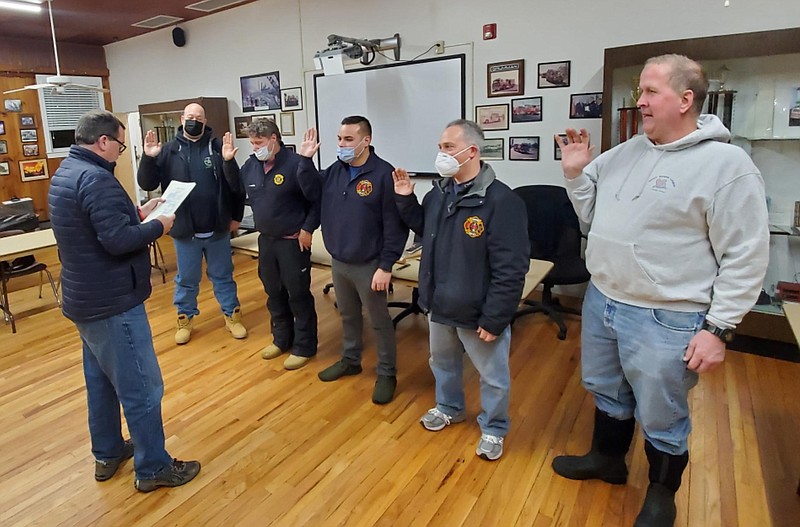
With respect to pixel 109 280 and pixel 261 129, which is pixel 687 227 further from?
pixel 261 129

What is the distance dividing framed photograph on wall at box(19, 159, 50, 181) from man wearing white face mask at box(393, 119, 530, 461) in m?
7.58

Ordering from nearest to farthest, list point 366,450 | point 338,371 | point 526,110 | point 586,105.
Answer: point 366,450, point 338,371, point 586,105, point 526,110

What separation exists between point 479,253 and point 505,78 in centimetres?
287

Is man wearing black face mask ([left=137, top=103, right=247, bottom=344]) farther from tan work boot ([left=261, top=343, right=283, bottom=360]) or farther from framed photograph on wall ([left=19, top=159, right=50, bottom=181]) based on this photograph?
framed photograph on wall ([left=19, top=159, right=50, bottom=181])

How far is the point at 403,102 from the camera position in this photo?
16.7ft

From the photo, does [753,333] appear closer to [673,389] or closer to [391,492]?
[673,389]

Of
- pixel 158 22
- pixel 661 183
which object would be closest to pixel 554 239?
pixel 661 183

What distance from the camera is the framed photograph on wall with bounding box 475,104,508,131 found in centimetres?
457

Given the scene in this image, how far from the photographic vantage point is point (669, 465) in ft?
6.02

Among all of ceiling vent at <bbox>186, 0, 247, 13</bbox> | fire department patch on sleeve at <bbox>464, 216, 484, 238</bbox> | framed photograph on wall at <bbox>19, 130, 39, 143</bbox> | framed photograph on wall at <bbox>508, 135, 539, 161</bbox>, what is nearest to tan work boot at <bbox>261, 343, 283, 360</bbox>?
fire department patch on sleeve at <bbox>464, 216, 484, 238</bbox>

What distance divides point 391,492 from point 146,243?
4.63 ft

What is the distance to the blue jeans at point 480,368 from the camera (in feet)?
7.47

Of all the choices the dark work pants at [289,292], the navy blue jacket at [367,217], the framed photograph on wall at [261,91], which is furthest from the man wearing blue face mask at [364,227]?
the framed photograph on wall at [261,91]

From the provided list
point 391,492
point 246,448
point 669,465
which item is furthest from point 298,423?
point 669,465
